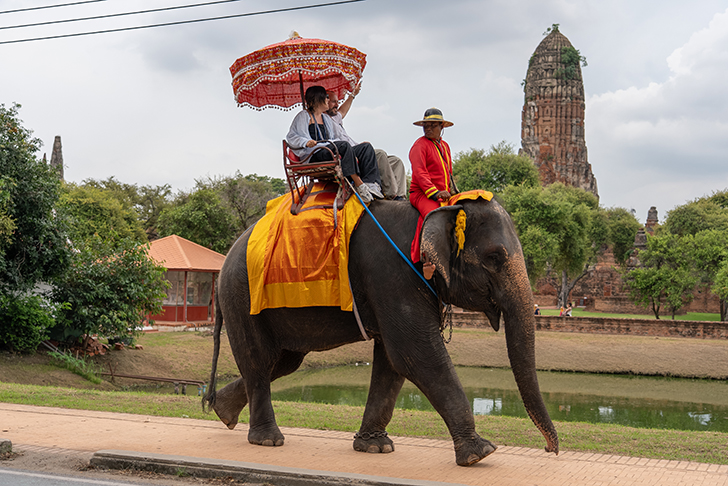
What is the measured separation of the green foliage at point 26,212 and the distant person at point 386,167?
12.4 m

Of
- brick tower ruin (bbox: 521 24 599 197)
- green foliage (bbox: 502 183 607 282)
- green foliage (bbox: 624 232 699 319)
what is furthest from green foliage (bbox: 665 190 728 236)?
brick tower ruin (bbox: 521 24 599 197)

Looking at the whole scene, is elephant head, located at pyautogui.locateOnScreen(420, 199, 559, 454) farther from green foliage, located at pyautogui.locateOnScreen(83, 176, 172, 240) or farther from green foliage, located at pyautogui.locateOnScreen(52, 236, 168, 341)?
green foliage, located at pyautogui.locateOnScreen(83, 176, 172, 240)

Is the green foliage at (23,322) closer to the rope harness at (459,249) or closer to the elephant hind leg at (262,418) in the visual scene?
the elephant hind leg at (262,418)

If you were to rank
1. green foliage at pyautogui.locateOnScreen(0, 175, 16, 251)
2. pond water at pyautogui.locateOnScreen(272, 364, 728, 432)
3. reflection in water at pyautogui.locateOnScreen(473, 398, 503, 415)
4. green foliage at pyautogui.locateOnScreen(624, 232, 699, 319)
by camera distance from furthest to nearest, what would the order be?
1. green foliage at pyautogui.locateOnScreen(624, 232, 699, 319)
2. pond water at pyautogui.locateOnScreen(272, 364, 728, 432)
3. reflection in water at pyautogui.locateOnScreen(473, 398, 503, 415)
4. green foliage at pyautogui.locateOnScreen(0, 175, 16, 251)

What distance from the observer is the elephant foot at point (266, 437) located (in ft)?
21.8

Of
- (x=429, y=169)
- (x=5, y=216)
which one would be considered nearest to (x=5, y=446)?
(x=429, y=169)

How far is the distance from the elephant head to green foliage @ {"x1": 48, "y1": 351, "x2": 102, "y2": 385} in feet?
46.5

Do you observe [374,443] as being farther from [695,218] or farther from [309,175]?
[695,218]

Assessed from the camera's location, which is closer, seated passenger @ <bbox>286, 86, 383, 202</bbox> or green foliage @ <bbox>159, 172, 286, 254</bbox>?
seated passenger @ <bbox>286, 86, 383, 202</bbox>

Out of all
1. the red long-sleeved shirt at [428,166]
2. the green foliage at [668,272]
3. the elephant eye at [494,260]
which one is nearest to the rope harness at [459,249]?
the elephant eye at [494,260]

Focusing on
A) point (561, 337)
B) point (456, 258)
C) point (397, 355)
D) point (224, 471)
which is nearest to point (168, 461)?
point (224, 471)

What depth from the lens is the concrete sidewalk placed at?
5277 mm

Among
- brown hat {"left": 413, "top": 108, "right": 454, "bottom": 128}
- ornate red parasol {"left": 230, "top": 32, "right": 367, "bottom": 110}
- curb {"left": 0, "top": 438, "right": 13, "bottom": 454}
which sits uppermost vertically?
ornate red parasol {"left": 230, "top": 32, "right": 367, "bottom": 110}

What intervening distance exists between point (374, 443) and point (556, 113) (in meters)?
77.0
